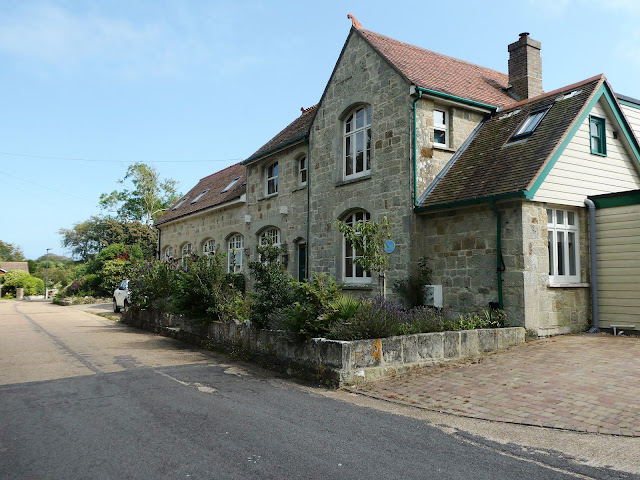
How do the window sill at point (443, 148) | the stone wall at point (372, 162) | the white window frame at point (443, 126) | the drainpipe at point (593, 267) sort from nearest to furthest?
the drainpipe at point (593, 267) < the stone wall at point (372, 162) < the window sill at point (443, 148) < the white window frame at point (443, 126)

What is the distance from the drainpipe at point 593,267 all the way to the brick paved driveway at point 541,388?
6.77 ft

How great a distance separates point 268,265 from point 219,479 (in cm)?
655

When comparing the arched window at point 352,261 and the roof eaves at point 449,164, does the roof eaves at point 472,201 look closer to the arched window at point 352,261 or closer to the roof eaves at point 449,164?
the roof eaves at point 449,164

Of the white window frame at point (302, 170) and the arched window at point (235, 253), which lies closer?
the white window frame at point (302, 170)

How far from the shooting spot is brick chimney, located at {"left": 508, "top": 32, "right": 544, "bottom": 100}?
15633 mm

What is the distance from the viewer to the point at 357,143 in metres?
15.3

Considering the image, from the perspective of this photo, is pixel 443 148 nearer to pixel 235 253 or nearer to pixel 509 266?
pixel 509 266

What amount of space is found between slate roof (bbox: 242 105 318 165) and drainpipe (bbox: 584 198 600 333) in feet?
29.7

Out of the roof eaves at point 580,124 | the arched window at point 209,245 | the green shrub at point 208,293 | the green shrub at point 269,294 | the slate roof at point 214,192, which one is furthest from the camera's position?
the arched window at point 209,245

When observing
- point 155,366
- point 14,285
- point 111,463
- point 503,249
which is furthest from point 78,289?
point 111,463

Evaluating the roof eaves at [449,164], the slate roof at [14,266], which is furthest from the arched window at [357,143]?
the slate roof at [14,266]

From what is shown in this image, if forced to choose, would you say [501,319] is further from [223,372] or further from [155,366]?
[155,366]

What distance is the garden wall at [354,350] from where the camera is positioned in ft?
24.9

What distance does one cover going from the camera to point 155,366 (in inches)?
365
